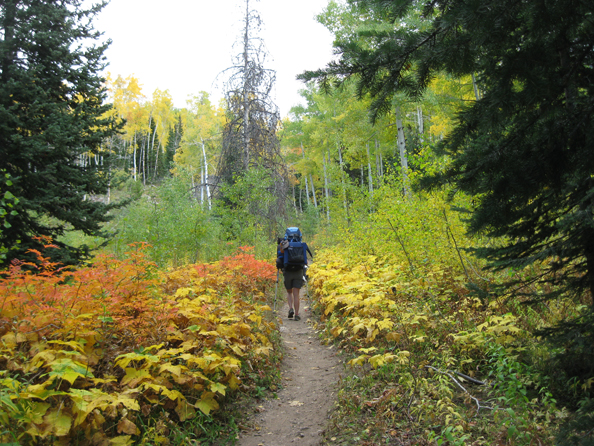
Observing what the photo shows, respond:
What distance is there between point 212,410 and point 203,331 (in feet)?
2.56

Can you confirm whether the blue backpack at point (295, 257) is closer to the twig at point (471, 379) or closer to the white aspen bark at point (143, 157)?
the twig at point (471, 379)

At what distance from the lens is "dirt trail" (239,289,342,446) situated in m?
3.43

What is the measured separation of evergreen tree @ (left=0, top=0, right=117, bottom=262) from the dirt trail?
6.82 metres

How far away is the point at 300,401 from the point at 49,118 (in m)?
9.08

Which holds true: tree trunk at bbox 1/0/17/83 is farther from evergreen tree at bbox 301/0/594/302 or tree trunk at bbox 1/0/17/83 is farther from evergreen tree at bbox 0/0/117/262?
evergreen tree at bbox 301/0/594/302

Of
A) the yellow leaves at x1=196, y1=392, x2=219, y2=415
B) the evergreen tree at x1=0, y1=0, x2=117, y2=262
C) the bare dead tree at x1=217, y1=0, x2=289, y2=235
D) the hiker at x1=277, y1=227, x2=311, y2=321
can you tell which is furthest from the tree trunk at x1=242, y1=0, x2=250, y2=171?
the yellow leaves at x1=196, y1=392, x2=219, y2=415

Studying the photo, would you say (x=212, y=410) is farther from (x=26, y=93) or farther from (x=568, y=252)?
(x=26, y=93)

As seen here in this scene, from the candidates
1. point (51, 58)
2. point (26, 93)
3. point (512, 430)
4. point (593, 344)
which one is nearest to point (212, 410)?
point (512, 430)

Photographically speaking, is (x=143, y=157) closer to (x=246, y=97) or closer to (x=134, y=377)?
(x=246, y=97)

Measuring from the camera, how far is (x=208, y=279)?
20.6 feet

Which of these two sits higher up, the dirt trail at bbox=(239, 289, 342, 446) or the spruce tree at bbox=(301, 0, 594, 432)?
the spruce tree at bbox=(301, 0, 594, 432)

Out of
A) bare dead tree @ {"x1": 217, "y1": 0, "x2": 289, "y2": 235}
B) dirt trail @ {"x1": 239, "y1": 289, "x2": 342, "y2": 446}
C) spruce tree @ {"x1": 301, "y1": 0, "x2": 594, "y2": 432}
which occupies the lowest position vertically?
dirt trail @ {"x1": 239, "y1": 289, "x2": 342, "y2": 446}

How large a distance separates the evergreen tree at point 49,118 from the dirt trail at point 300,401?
6.82 metres

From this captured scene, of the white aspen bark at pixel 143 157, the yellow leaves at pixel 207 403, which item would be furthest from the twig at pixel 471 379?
the white aspen bark at pixel 143 157
